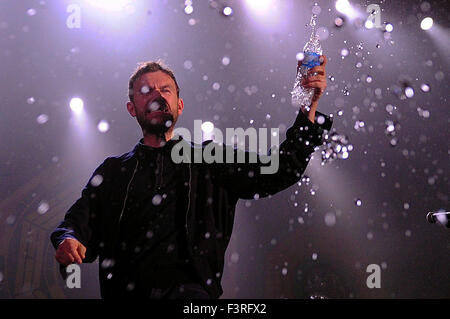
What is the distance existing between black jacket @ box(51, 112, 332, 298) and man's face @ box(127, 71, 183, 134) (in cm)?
13

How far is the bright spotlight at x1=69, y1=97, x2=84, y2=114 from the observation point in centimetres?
455

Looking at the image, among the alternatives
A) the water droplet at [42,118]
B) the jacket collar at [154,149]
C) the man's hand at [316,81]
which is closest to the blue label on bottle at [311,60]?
the man's hand at [316,81]

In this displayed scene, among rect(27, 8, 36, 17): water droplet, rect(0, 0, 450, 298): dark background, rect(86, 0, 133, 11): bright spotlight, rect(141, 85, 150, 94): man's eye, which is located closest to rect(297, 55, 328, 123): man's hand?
rect(141, 85, 150, 94): man's eye

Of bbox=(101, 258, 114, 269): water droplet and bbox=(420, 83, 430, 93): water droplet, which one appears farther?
bbox=(420, 83, 430, 93): water droplet

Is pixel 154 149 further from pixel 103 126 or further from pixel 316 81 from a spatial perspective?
pixel 103 126

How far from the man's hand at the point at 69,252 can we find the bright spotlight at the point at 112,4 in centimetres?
345

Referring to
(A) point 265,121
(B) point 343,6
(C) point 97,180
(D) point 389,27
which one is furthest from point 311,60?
(D) point 389,27

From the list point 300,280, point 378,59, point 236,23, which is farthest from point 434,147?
point 236,23

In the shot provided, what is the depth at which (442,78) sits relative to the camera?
4027 mm

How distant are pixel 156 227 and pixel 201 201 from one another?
0.23m

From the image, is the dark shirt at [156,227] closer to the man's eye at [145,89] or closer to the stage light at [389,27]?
the man's eye at [145,89]

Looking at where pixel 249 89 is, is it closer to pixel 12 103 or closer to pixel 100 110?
pixel 100 110

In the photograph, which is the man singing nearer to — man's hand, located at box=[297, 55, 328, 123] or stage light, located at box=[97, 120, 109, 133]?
man's hand, located at box=[297, 55, 328, 123]

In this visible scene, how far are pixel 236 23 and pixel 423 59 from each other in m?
2.03
